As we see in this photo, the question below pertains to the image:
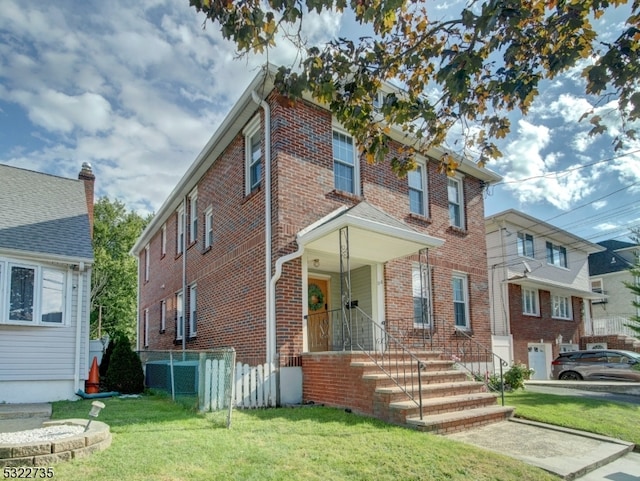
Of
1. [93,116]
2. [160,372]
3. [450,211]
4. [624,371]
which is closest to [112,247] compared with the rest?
[93,116]

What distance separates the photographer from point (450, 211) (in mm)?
14180

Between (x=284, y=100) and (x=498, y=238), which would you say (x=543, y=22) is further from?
(x=498, y=238)

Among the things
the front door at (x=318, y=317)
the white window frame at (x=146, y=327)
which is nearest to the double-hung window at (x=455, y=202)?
the front door at (x=318, y=317)

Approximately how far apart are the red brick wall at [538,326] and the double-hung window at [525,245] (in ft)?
5.83

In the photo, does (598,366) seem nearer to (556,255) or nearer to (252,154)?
(556,255)

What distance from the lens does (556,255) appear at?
79.3 feet

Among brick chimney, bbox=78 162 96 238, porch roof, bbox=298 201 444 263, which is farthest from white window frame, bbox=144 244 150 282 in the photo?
porch roof, bbox=298 201 444 263

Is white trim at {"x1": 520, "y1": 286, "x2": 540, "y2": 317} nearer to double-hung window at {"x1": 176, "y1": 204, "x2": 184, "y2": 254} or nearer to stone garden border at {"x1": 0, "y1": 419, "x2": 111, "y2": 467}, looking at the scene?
double-hung window at {"x1": 176, "y1": 204, "x2": 184, "y2": 254}

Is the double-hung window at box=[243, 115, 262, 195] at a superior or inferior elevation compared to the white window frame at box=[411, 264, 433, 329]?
superior

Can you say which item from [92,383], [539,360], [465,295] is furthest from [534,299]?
[92,383]

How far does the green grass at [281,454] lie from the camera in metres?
4.71

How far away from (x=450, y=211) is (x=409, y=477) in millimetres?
10346

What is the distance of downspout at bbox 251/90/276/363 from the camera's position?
30.4 ft

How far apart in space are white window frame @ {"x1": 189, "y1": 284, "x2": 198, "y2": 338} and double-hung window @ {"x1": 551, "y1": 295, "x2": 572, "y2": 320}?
17.7m
